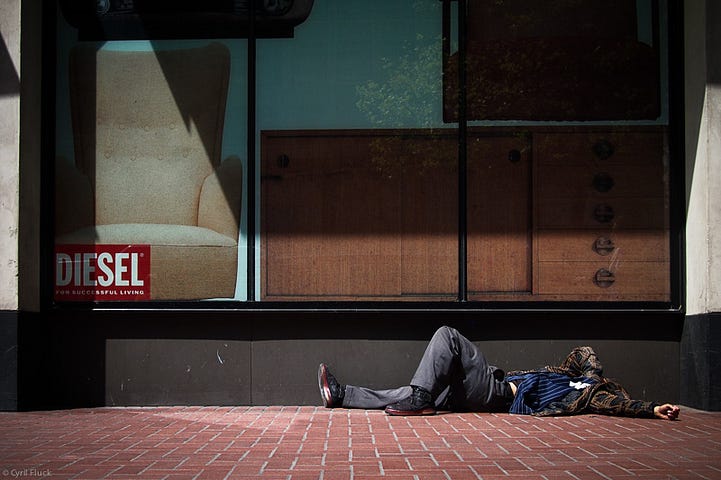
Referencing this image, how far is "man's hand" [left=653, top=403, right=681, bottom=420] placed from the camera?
275 inches

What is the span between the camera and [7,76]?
25.8 feet

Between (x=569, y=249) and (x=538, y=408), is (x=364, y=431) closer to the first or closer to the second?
(x=538, y=408)

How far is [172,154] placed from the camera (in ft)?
27.3

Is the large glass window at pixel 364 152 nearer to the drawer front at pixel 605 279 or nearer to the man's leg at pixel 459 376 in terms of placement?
the drawer front at pixel 605 279

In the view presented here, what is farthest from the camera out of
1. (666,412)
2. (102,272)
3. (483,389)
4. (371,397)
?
(102,272)

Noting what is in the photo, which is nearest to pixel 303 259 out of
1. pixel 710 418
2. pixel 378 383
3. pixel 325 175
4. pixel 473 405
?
pixel 325 175

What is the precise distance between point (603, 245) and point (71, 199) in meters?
4.90

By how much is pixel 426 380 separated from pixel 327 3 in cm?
359

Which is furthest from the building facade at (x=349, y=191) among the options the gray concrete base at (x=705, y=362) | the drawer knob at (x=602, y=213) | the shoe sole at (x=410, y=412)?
the shoe sole at (x=410, y=412)

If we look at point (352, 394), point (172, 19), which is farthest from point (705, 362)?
point (172, 19)

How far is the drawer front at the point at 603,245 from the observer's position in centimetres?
823

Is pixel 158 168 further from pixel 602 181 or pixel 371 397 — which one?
pixel 602 181

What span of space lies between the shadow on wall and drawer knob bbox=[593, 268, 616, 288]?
17.7 feet

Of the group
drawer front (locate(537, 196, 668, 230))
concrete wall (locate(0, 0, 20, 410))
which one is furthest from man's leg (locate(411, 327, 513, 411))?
concrete wall (locate(0, 0, 20, 410))
